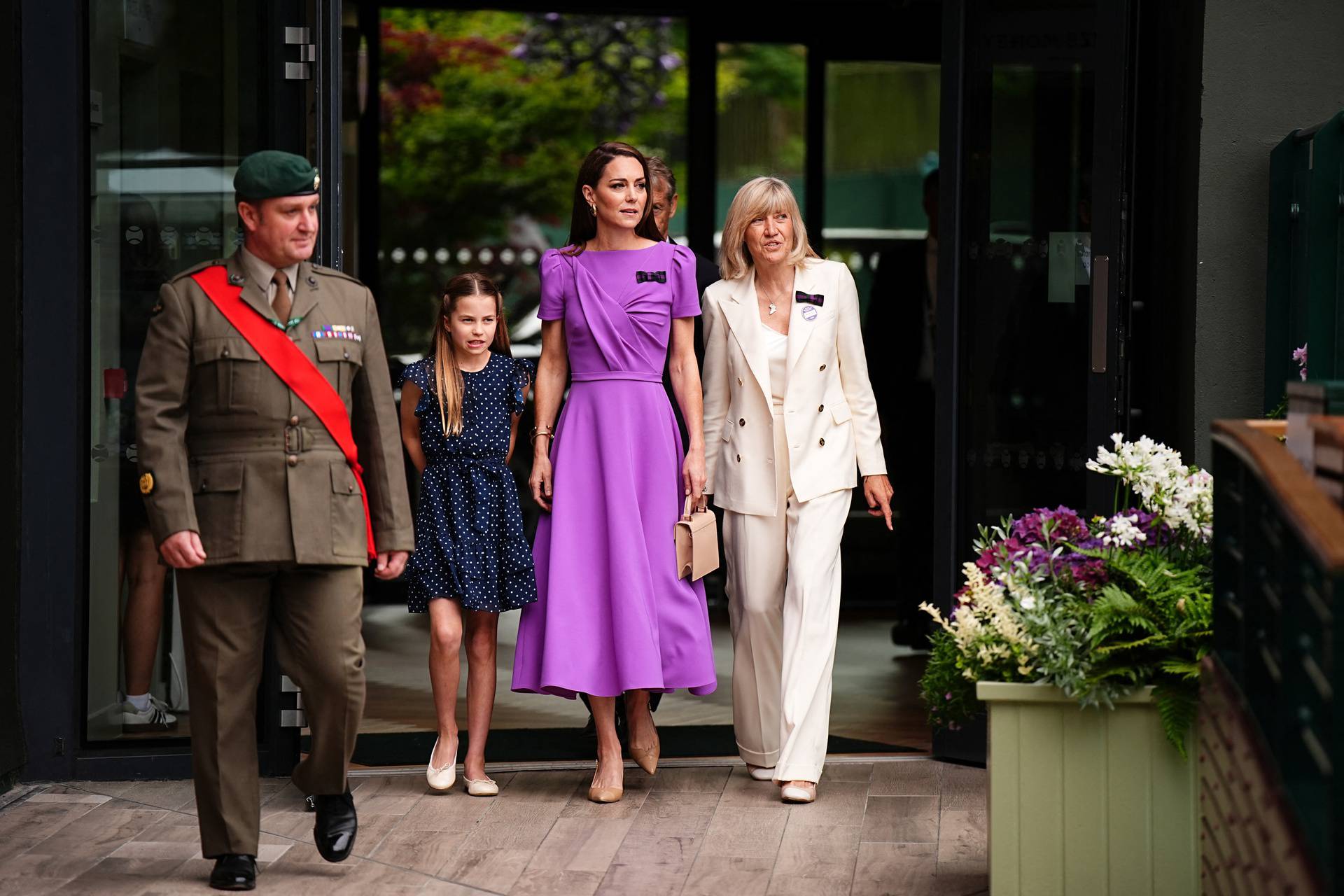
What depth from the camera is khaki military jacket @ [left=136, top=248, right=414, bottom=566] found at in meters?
4.07

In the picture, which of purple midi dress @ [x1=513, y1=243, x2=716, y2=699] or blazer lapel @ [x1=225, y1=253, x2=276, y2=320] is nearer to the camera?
blazer lapel @ [x1=225, y1=253, x2=276, y2=320]

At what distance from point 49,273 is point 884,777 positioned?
9.44ft

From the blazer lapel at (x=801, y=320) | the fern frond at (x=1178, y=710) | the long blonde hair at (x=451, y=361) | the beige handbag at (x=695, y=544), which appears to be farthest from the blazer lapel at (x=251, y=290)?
the fern frond at (x=1178, y=710)

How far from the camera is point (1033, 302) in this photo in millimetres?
5645

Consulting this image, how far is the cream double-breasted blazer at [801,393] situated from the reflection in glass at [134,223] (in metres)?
1.54

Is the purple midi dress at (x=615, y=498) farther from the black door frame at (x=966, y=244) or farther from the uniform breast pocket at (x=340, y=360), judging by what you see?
the uniform breast pocket at (x=340, y=360)

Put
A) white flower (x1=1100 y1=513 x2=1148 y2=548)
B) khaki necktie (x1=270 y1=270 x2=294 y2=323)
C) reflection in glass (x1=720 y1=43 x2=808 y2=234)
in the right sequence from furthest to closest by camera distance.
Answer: reflection in glass (x1=720 y1=43 x2=808 y2=234) → khaki necktie (x1=270 y1=270 x2=294 y2=323) → white flower (x1=1100 y1=513 x2=1148 y2=548)

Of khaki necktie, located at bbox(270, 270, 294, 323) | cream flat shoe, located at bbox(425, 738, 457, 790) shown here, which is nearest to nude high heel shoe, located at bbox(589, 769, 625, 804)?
cream flat shoe, located at bbox(425, 738, 457, 790)

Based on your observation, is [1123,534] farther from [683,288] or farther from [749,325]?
[683,288]

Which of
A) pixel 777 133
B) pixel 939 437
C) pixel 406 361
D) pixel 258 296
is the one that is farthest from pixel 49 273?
pixel 777 133

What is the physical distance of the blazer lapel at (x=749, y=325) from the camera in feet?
17.0

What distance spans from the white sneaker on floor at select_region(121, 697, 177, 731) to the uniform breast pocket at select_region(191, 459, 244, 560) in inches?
58.7

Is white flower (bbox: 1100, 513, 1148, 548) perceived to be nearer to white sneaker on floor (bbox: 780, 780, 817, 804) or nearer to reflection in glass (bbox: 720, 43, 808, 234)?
white sneaker on floor (bbox: 780, 780, 817, 804)

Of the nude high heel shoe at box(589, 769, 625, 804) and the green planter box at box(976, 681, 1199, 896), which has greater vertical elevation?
the green planter box at box(976, 681, 1199, 896)
